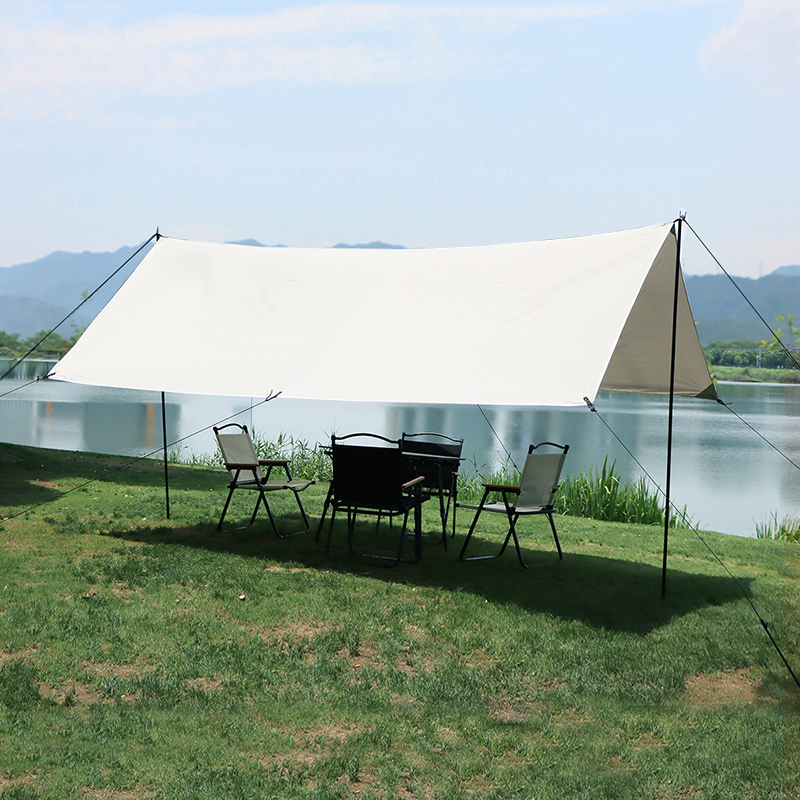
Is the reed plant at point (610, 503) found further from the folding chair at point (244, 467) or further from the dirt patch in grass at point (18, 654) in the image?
the dirt patch in grass at point (18, 654)

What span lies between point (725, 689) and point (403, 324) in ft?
10.6

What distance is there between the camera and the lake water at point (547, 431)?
1419cm

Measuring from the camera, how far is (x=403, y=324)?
228 inches

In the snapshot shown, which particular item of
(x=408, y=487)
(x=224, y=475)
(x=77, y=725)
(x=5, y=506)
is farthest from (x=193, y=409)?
(x=77, y=725)

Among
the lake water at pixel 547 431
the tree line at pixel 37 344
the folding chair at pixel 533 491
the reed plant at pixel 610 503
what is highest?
the tree line at pixel 37 344

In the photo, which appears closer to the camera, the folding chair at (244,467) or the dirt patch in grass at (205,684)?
the dirt patch in grass at (205,684)

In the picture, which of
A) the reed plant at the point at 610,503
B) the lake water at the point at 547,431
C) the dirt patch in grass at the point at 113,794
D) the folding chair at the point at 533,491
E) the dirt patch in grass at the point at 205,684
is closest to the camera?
the dirt patch in grass at the point at 113,794

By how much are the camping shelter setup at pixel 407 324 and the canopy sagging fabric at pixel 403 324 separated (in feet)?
0.04

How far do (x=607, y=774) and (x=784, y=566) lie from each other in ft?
14.1

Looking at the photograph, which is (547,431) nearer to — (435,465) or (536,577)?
(435,465)

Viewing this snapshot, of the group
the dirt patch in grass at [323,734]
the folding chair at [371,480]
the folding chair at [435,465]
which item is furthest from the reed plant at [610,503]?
the dirt patch in grass at [323,734]

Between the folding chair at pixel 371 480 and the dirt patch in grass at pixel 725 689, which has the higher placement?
the folding chair at pixel 371 480

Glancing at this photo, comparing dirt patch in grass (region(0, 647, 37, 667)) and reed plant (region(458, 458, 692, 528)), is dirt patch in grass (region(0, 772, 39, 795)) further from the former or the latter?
reed plant (region(458, 458, 692, 528))

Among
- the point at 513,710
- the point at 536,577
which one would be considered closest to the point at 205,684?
the point at 513,710
